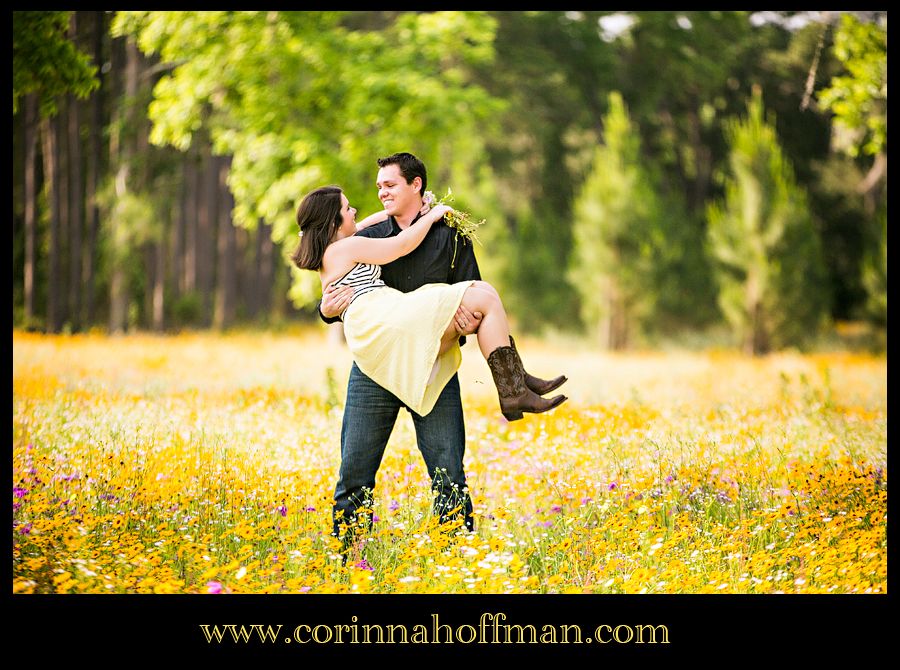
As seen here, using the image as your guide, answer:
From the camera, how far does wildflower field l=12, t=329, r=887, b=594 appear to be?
4918 millimetres

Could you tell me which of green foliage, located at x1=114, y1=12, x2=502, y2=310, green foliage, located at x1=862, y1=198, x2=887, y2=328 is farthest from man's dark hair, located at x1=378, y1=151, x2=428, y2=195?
green foliage, located at x1=862, y1=198, x2=887, y2=328

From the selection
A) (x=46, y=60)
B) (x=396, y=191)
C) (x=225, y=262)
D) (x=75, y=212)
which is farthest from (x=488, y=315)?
(x=225, y=262)

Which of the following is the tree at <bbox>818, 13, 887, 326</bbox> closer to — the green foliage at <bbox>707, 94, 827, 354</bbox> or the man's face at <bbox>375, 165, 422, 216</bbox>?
the green foliage at <bbox>707, 94, 827, 354</bbox>

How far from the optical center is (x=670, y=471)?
19.0ft

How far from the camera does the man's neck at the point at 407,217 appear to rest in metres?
4.76

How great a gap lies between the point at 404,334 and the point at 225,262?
17.8 meters

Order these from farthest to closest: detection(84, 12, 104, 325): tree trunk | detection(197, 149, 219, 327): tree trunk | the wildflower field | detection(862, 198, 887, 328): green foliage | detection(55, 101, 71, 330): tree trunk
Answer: detection(197, 149, 219, 327): tree trunk, detection(862, 198, 887, 328): green foliage, detection(84, 12, 104, 325): tree trunk, detection(55, 101, 71, 330): tree trunk, the wildflower field

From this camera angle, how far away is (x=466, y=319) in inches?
179

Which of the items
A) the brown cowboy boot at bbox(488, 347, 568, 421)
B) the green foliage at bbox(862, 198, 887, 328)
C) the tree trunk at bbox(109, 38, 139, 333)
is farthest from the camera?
the green foliage at bbox(862, 198, 887, 328)

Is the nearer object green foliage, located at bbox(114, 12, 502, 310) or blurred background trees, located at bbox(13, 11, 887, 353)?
green foliage, located at bbox(114, 12, 502, 310)

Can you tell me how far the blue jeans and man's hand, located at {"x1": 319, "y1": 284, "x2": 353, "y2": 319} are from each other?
35 centimetres


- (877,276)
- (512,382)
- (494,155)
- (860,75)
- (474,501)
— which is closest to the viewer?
(512,382)

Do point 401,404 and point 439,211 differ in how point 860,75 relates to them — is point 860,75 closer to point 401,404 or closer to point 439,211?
point 439,211
